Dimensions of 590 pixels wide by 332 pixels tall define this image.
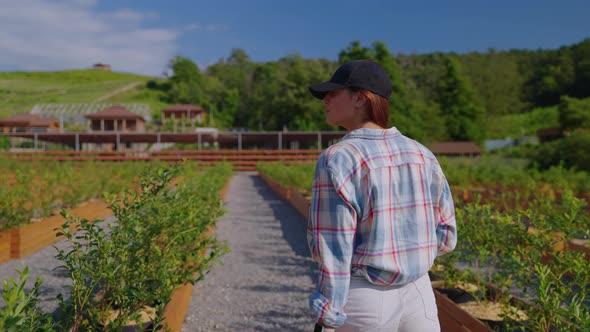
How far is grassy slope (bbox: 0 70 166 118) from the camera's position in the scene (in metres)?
85.1

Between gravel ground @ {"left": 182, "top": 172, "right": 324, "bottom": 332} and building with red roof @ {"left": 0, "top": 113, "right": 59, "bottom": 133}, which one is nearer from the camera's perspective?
gravel ground @ {"left": 182, "top": 172, "right": 324, "bottom": 332}

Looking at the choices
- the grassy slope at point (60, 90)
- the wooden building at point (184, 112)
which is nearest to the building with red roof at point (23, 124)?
the wooden building at point (184, 112)

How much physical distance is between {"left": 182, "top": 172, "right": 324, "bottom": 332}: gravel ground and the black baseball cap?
106 inches

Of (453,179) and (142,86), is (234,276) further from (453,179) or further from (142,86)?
(142,86)

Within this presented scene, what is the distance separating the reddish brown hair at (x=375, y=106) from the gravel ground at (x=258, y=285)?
2.61 meters

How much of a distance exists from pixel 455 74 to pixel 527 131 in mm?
22503

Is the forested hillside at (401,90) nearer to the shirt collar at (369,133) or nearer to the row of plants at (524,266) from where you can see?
the row of plants at (524,266)

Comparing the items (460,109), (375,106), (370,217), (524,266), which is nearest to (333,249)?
(370,217)

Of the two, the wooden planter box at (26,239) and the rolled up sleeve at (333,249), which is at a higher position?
the rolled up sleeve at (333,249)

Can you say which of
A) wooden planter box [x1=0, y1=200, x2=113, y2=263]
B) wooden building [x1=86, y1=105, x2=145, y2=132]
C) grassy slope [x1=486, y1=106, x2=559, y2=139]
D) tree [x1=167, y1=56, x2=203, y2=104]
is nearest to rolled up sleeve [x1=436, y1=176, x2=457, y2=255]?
wooden planter box [x1=0, y1=200, x2=113, y2=263]

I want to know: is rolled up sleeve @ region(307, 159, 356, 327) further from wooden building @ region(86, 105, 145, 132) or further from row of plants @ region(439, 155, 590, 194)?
wooden building @ region(86, 105, 145, 132)

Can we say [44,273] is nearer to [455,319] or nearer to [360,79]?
[455,319]

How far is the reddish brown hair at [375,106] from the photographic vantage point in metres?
1.71

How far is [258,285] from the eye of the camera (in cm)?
520
